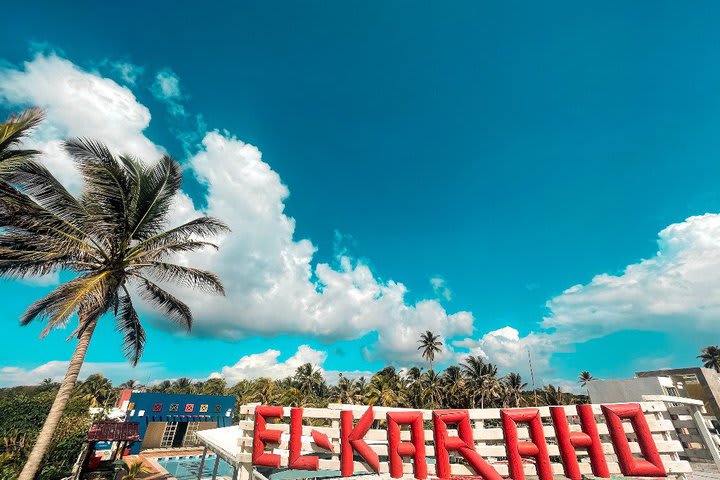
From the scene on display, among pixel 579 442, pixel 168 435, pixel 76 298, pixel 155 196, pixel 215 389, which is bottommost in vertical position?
pixel 168 435

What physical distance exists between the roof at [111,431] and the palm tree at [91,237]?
6.94m

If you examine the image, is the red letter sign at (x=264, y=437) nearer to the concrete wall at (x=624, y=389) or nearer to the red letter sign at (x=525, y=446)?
the red letter sign at (x=525, y=446)

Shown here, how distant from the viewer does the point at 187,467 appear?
30.8 m

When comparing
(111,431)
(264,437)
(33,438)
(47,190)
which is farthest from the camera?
(33,438)

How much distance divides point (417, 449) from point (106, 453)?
37.4 m

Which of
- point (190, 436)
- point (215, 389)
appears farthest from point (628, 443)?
point (215, 389)

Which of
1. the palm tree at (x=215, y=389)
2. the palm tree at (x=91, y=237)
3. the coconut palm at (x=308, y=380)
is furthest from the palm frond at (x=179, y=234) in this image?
the palm tree at (x=215, y=389)

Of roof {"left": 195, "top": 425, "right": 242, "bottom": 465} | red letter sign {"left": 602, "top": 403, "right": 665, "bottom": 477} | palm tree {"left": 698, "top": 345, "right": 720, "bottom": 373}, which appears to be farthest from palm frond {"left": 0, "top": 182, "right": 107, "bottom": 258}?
palm tree {"left": 698, "top": 345, "right": 720, "bottom": 373}

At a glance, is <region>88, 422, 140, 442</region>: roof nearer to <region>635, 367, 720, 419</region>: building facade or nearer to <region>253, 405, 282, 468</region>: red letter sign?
<region>253, 405, 282, 468</region>: red letter sign

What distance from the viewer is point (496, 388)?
1981 inches

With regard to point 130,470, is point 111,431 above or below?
above

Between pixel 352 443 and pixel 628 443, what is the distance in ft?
17.4

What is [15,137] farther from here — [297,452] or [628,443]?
[628,443]

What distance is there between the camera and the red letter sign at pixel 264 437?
6.84 metres
